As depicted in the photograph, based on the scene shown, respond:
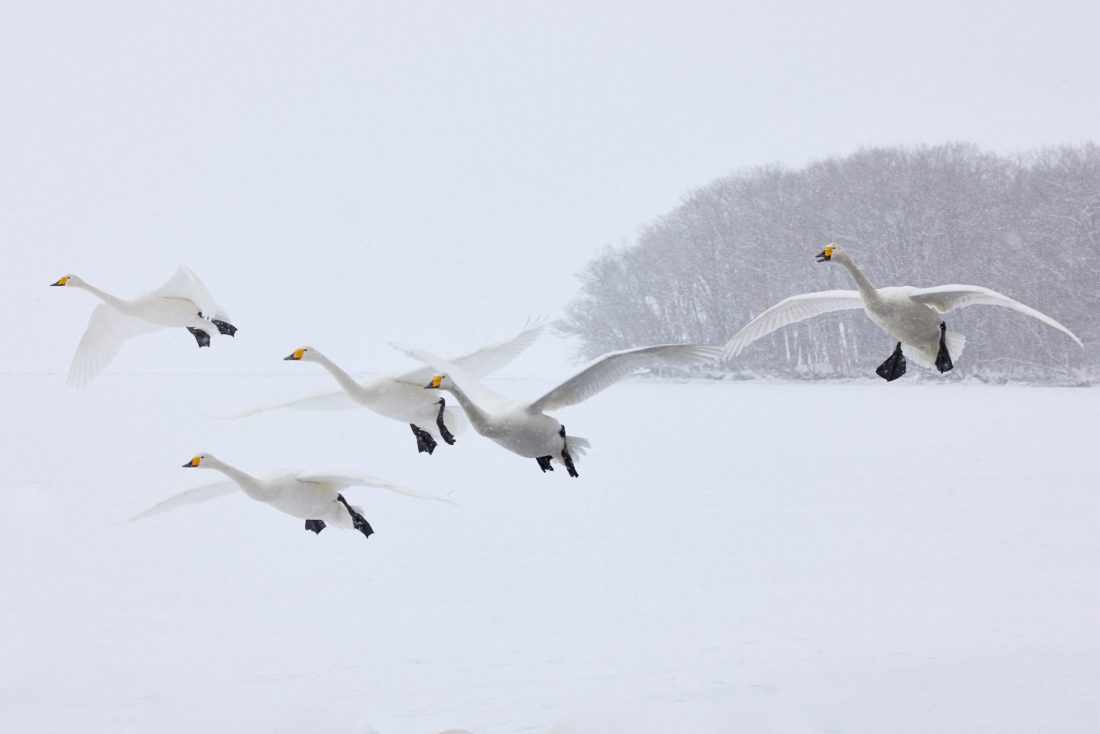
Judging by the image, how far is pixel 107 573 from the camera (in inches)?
259

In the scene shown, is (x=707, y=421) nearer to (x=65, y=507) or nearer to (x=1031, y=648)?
(x=65, y=507)

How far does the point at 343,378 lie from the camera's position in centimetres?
385

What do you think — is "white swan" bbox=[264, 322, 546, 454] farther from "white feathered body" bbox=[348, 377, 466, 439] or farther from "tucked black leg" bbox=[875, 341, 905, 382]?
"tucked black leg" bbox=[875, 341, 905, 382]

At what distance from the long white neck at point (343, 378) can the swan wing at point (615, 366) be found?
0.76m

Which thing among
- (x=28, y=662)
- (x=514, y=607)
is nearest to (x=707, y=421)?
(x=514, y=607)

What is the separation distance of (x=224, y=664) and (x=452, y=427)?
1.68m

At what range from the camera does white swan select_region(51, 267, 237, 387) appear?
13.0ft

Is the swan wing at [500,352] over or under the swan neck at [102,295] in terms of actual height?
under

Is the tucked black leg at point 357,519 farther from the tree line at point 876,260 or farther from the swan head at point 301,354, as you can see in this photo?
the tree line at point 876,260

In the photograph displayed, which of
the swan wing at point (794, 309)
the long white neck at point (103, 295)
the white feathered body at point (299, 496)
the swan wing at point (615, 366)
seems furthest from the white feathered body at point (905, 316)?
the long white neck at point (103, 295)

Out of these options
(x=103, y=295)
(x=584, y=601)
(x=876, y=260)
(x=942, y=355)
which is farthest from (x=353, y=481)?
(x=876, y=260)

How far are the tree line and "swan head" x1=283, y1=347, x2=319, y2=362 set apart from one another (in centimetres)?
2016

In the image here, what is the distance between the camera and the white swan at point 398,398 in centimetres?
384

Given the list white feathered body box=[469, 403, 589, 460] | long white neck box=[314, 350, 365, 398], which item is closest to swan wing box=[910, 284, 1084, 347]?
white feathered body box=[469, 403, 589, 460]
